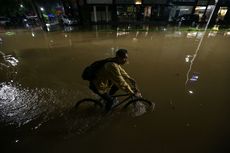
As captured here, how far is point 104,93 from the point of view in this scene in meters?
3.77

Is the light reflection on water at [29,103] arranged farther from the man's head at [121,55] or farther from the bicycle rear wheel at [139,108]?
the man's head at [121,55]

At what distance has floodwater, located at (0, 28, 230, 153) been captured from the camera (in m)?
3.57

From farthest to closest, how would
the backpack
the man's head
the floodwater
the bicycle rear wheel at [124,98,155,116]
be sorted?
the bicycle rear wheel at [124,98,155,116] → the floodwater → the backpack → the man's head

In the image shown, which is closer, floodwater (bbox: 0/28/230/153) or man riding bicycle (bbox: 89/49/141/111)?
man riding bicycle (bbox: 89/49/141/111)

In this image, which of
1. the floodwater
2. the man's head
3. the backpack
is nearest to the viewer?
the man's head

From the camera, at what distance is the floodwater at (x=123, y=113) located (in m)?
3.57

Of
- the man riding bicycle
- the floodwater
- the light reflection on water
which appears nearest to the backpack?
the man riding bicycle

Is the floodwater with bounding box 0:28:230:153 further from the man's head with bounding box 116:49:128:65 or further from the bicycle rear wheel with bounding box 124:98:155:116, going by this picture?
the man's head with bounding box 116:49:128:65

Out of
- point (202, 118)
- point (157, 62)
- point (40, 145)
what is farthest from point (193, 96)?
point (40, 145)

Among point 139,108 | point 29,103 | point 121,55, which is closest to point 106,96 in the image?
point 121,55

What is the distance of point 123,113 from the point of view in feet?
14.7

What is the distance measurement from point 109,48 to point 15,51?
7011 mm

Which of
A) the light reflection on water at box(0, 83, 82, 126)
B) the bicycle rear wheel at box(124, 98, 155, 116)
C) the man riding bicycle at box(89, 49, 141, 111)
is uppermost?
the man riding bicycle at box(89, 49, 141, 111)

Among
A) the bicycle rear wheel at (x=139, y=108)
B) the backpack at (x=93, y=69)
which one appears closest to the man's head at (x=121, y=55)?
the backpack at (x=93, y=69)
